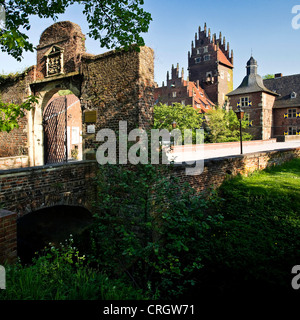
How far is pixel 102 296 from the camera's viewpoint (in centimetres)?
334

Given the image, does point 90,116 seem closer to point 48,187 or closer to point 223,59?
point 48,187

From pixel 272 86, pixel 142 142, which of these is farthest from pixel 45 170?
pixel 272 86

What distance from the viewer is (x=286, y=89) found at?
35094 millimetres

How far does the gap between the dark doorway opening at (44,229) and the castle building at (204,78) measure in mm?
29667

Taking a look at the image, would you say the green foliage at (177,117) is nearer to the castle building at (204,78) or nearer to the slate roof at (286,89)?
the castle building at (204,78)

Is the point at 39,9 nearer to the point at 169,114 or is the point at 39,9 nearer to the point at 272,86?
the point at 169,114

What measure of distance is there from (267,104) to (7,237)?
3469 centimetres

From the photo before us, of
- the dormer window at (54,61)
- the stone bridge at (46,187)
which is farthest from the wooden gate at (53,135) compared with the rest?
the stone bridge at (46,187)

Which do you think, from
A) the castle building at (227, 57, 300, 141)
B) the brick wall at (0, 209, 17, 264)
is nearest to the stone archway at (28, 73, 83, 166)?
the brick wall at (0, 209, 17, 264)

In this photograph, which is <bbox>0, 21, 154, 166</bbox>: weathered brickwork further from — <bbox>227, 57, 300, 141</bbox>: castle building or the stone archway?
<bbox>227, 57, 300, 141</bbox>: castle building

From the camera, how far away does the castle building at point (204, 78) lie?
3800cm

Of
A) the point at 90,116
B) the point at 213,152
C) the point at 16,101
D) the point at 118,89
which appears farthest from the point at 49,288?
the point at 213,152

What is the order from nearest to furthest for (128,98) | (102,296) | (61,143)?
(102,296)
(128,98)
(61,143)
